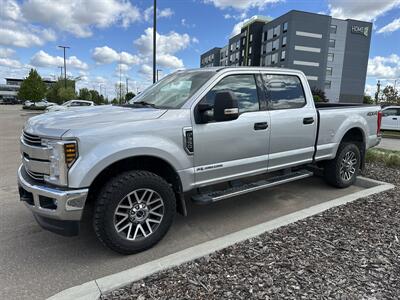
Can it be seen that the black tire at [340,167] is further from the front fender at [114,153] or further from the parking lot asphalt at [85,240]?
the front fender at [114,153]

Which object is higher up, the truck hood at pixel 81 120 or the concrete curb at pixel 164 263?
the truck hood at pixel 81 120

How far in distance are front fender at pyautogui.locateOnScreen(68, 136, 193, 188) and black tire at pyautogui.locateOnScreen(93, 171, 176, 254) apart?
195mm

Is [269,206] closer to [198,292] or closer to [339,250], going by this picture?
[339,250]

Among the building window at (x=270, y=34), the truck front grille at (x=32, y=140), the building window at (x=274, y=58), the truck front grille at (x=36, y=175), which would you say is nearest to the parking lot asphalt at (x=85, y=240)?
the truck front grille at (x=36, y=175)

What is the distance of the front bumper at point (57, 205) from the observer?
9.14 feet

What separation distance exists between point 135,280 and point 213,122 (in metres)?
1.82

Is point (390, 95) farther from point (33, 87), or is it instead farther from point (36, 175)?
point (36, 175)

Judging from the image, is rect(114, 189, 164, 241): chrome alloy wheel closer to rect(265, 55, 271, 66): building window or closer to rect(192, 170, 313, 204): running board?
rect(192, 170, 313, 204): running board

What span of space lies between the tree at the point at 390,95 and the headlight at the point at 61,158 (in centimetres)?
5413

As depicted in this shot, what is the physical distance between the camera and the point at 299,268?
9.11ft

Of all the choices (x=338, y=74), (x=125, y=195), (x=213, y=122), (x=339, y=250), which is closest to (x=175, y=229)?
(x=125, y=195)

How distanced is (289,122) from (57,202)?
3050 millimetres

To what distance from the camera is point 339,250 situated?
3.12 metres

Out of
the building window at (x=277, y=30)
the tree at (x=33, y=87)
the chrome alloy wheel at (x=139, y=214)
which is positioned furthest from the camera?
the building window at (x=277, y=30)
